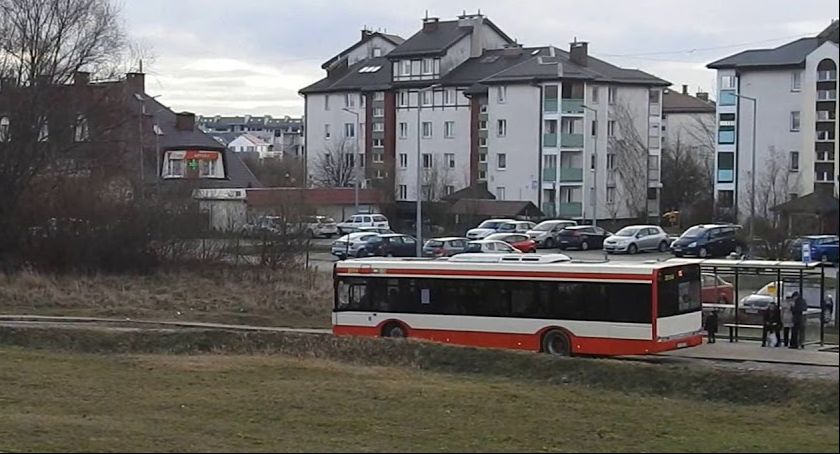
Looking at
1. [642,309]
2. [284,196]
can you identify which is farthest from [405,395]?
[284,196]

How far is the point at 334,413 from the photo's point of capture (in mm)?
20375

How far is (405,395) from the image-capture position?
906 inches

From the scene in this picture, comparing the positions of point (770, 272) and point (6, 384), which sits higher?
point (770, 272)

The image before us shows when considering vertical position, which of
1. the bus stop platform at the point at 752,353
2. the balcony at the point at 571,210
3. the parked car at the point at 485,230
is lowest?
the bus stop platform at the point at 752,353

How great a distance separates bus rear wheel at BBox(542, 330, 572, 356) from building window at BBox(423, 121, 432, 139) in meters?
73.2

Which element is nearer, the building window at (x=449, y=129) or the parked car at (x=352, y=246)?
the parked car at (x=352, y=246)

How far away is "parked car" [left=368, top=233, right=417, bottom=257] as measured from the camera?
62.8 meters

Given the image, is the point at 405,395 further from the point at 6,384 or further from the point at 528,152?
the point at 528,152

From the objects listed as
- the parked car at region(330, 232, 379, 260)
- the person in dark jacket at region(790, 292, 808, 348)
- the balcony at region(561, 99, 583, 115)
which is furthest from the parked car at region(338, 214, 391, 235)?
the person in dark jacket at region(790, 292, 808, 348)

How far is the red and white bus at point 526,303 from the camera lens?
29.1m

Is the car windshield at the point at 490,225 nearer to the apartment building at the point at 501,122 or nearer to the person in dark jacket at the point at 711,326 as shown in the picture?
the apartment building at the point at 501,122

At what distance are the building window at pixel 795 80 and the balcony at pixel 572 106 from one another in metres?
19.1

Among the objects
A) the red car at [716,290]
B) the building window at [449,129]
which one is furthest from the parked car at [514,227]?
the red car at [716,290]

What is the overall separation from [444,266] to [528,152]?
61920mm
